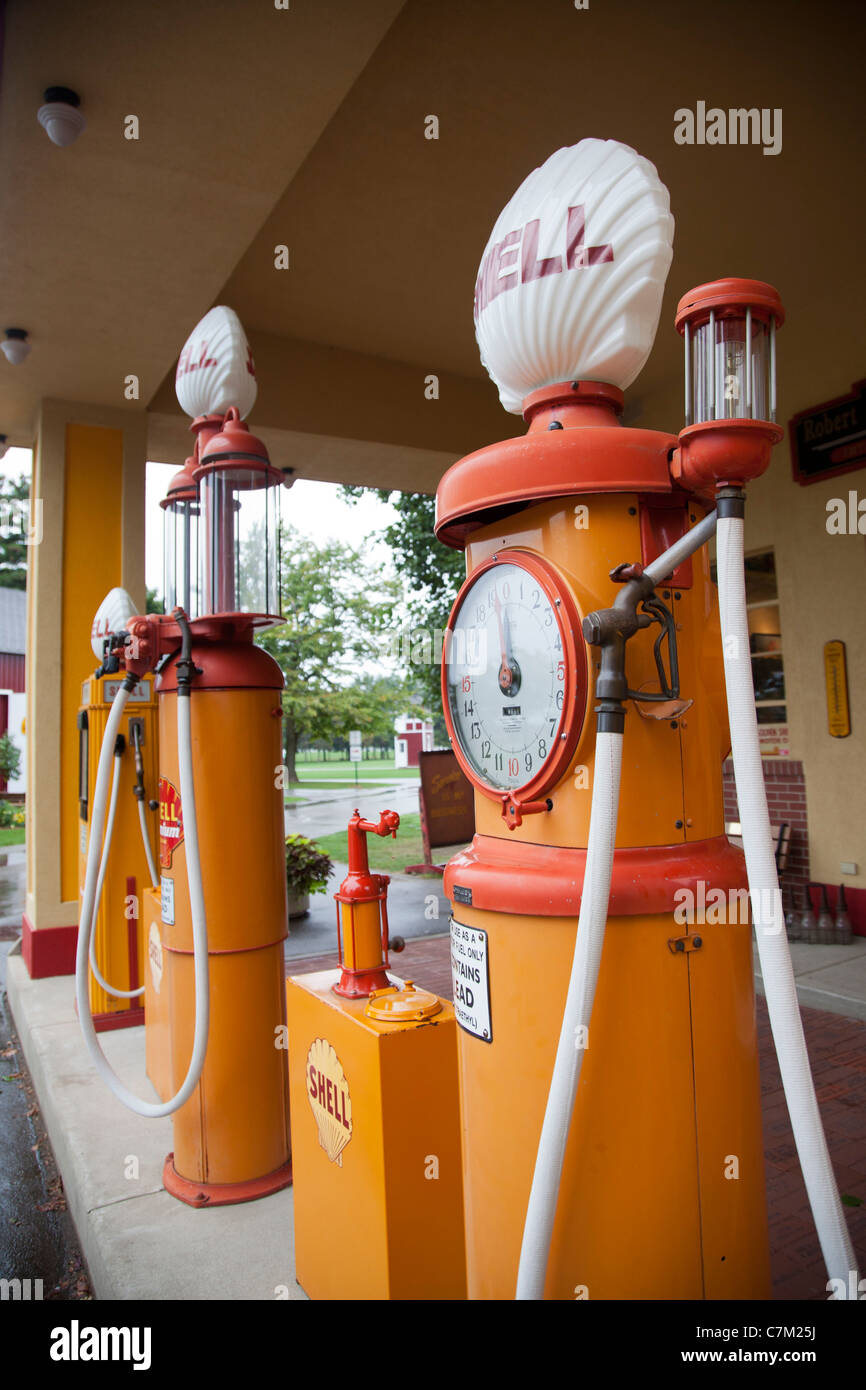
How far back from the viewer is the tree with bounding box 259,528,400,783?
20.4m

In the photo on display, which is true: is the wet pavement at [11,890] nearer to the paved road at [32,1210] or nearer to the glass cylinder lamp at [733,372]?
the paved road at [32,1210]

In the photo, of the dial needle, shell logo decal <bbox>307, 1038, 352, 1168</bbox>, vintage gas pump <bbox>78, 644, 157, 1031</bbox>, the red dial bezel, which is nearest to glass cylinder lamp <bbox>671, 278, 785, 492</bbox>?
the red dial bezel

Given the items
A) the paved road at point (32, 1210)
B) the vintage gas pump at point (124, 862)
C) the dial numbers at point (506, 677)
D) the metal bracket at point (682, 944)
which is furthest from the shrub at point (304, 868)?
the metal bracket at point (682, 944)

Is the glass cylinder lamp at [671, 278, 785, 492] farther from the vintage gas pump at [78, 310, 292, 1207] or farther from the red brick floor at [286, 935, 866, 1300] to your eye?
the red brick floor at [286, 935, 866, 1300]

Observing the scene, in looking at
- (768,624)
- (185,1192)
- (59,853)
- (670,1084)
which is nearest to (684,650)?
(670,1084)

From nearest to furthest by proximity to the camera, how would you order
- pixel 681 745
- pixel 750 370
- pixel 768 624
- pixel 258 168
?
pixel 750 370 < pixel 681 745 < pixel 258 168 < pixel 768 624

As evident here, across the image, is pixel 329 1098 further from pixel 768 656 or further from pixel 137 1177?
pixel 768 656

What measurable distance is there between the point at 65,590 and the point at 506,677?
16.3 feet

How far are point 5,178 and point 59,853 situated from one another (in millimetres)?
3842

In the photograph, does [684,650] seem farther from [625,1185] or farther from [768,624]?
[768,624]

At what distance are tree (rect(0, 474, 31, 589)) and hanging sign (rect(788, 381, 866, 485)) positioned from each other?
1912cm

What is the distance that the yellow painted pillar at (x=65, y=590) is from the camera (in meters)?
5.80

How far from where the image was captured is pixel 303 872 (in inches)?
348

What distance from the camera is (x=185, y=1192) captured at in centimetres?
311
